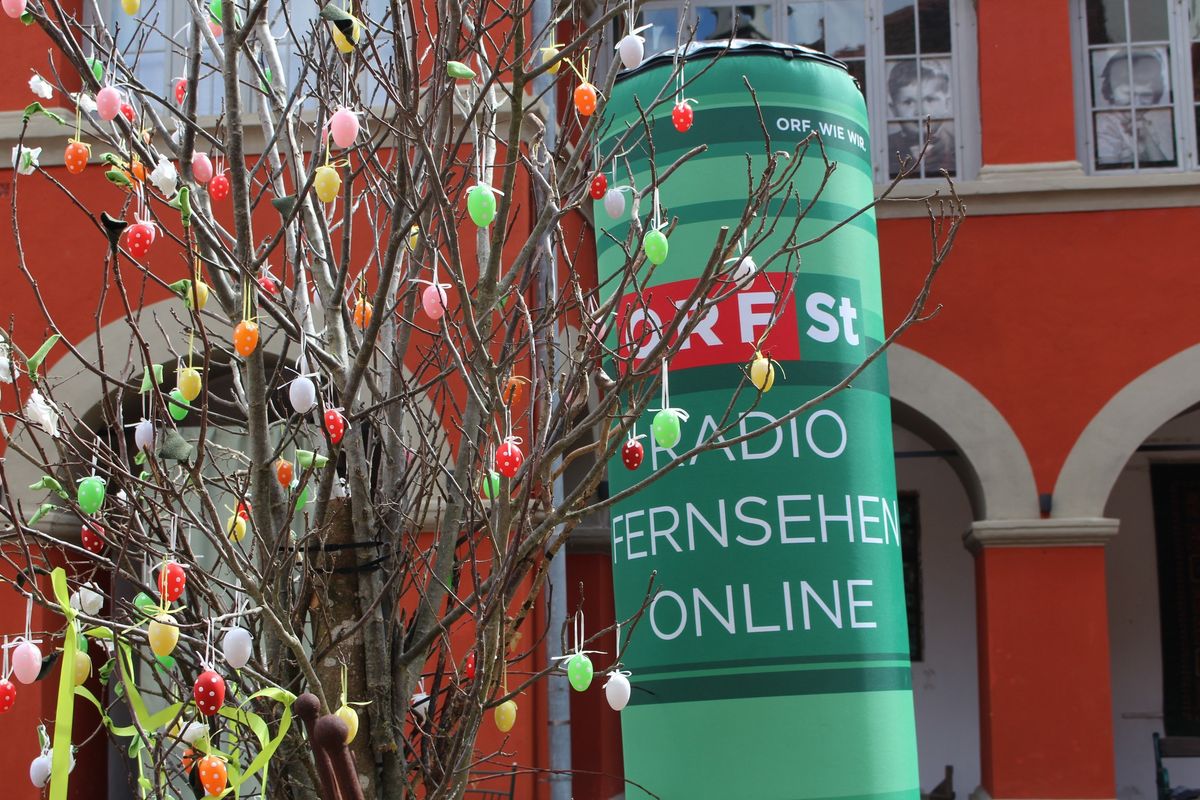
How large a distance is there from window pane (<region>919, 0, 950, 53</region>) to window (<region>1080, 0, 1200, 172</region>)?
0.79m

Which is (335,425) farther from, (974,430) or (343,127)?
(974,430)

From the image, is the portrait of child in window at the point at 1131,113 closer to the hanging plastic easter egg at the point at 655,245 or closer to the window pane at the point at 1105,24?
the window pane at the point at 1105,24

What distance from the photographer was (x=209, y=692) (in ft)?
7.22

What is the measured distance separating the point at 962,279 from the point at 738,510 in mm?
4449

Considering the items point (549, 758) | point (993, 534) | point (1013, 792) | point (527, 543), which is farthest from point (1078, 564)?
point (527, 543)

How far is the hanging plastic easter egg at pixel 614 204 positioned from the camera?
294 cm

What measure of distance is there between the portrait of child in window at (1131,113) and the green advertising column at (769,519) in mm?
4526

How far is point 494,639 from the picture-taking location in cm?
246

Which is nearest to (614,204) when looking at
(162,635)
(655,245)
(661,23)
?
(655,245)

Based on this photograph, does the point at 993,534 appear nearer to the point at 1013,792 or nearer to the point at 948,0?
the point at 1013,792

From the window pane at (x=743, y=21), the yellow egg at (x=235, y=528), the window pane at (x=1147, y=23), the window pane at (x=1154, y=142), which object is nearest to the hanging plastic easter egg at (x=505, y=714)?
the yellow egg at (x=235, y=528)

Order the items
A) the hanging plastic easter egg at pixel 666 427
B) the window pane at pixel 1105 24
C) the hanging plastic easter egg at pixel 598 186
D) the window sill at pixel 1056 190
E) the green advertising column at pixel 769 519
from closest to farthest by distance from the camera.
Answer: the hanging plastic easter egg at pixel 666 427 < the hanging plastic easter egg at pixel 598 186 < the green advertising column at pixel 769 519 < the window sill at pixel 1056 190 < the window pane at pixel 1105 24

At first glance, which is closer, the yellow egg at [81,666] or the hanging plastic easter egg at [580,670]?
the yellow egg at [81,666]

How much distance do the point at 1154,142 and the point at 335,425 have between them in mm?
7287
